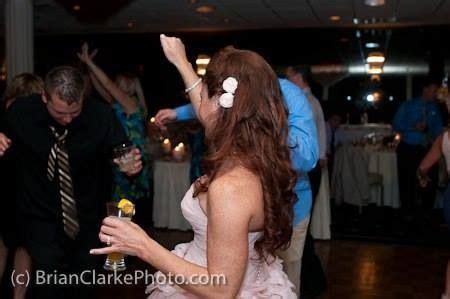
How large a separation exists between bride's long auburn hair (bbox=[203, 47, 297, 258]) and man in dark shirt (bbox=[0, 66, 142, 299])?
96 centimetres

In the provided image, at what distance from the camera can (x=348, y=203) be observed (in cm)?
652

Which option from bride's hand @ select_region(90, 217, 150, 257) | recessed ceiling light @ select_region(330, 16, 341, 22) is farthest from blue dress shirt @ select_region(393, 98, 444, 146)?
bride's hand @ select_region(90, 217, 150, 257)

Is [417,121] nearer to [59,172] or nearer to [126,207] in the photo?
[59,172]

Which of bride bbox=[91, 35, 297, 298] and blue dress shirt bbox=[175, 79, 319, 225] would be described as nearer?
bride bbox=[91, 35, 297, 298]

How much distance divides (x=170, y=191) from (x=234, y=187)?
4213mm

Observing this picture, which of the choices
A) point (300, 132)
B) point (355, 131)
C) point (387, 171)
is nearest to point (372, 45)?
point (355, 131)

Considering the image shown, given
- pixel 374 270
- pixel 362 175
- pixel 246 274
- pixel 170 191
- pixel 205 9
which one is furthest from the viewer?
pixel 205 9

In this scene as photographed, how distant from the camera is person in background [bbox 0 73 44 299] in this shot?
9.78ft

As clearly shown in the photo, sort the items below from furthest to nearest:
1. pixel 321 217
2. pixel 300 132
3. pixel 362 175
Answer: pixel 362 175
pixel 321 217
pixel 300 132

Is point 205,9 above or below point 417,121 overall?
above

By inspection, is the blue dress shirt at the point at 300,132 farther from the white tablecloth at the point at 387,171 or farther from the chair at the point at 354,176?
the white tablecloth at the point at 387,171

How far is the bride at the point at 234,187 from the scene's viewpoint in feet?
4.52

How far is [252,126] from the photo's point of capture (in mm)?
1453

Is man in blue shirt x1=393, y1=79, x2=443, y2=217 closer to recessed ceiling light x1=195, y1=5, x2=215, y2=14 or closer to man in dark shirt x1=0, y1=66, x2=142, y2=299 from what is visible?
recessed ceiling light x1=195, y1=5, x2=215, y2=14
